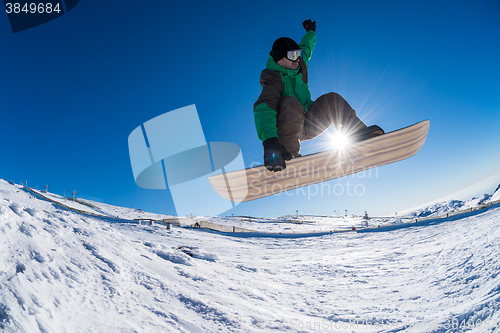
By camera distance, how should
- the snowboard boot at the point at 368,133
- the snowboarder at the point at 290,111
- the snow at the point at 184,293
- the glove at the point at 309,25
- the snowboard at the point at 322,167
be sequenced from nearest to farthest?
the snow at the point at 184,293 → the snowboarder at the point at 290,111 → the snowboard boot at the point at 368,133 → the snowboard at the point at 322,167 → the glove at the point at 309,25

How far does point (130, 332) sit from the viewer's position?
1.91 m

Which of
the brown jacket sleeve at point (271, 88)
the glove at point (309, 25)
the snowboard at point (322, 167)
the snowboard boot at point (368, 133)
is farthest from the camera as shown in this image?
the glove at point (309, 25)

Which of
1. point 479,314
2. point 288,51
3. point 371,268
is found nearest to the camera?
point 479,314

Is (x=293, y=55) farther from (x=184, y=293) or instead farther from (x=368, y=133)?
(x=184, y=293)

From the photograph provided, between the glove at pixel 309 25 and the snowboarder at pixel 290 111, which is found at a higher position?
the glove at pixel 309 25

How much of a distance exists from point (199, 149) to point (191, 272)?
2.26 m

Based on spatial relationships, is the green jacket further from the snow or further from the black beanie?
the snow

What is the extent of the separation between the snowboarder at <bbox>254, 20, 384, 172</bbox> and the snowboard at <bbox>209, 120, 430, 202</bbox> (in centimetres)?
35

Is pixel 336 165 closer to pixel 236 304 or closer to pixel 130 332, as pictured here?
pixel 236 304

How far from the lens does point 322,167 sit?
3.47 meters

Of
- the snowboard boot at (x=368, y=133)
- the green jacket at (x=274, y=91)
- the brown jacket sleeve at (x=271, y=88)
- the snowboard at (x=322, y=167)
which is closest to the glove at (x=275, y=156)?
the green jacket at (x=274, y=91)

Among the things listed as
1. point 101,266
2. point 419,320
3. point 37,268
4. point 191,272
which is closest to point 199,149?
point 191,272

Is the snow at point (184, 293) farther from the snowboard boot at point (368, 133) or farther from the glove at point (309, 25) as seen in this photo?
the glove at point (309, 25)

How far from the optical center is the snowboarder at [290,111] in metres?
2.29
